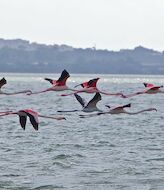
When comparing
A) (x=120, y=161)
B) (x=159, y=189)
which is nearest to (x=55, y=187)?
(x=159, y=189)

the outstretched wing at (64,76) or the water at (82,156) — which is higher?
the outstretched wing at (64,76)

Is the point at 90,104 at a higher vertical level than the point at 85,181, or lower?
higher

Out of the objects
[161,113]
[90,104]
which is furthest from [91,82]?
[161,113]

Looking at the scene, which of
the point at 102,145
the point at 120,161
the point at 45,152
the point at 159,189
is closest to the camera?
the point at 159,189

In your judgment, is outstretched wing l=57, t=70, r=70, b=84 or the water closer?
outstretched wing l=57, t=70, r=70, b=84

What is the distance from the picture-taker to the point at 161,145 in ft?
180

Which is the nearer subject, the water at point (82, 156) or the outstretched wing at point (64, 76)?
the outstretched wing at point (64, 76)

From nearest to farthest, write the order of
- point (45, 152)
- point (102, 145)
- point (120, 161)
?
point (120, 161), point (45, 152), point (102, 145)

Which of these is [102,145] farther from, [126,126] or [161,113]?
[161,113]

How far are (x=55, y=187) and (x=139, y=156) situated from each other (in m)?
11.5

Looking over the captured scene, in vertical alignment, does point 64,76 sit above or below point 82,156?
above

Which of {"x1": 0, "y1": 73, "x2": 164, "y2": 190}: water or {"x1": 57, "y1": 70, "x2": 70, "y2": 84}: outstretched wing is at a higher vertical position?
{"x1": 57, "y1": 70, "x2": 70, "y2": 84}: outstretched wing

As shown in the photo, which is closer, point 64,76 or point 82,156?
Answer: point 64,76

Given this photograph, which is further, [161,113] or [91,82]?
[161,113]
